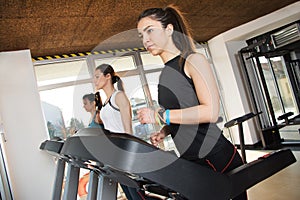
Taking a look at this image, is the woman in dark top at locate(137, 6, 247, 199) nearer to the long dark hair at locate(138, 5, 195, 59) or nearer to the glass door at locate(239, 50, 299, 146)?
the long dark hair at locate(138, 5, 195, 59)

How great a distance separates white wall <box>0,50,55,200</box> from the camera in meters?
3.20

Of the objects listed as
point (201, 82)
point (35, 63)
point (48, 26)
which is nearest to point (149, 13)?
point (201, 82)

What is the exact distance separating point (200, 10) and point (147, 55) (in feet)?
5.83

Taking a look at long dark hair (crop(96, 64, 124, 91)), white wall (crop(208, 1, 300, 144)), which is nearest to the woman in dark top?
long dark hair (crop(96, 64, 124, 91))

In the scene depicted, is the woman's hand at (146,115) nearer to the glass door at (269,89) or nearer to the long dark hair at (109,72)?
the long dark hair at (109,72)

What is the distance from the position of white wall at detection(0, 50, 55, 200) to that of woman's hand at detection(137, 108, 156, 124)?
2.87 m

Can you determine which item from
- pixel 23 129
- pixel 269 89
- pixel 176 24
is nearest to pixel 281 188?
pixel 176 24

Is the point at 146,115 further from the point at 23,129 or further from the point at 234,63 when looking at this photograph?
the point at 234,63

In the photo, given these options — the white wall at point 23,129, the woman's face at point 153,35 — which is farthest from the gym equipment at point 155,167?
the white wall at point 23,129

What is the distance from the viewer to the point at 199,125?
39.5 inches

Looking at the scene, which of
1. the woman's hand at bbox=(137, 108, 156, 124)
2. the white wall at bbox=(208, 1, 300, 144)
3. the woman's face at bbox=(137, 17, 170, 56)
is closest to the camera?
the woman's hand at bbox=(137, 108, 156, 124)

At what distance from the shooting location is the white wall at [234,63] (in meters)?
4.73

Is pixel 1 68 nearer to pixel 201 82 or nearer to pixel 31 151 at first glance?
pixel 31 151

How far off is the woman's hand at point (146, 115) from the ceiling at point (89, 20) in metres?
2.04
